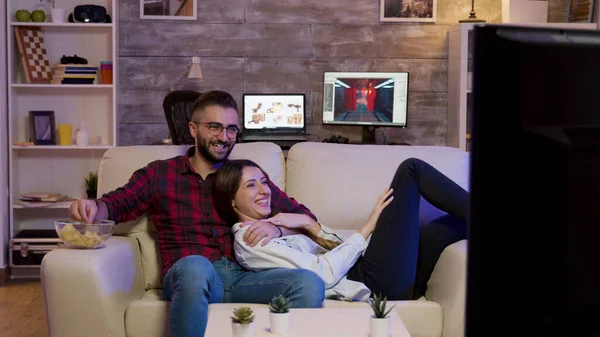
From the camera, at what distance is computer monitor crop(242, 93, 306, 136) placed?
17.9 ft

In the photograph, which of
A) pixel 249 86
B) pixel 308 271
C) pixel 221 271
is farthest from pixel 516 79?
pixel 249 86

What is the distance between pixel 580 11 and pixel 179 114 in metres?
2.78

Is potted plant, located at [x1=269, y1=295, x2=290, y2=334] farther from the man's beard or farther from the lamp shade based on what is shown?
the lamp shade

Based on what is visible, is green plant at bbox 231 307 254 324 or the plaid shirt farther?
the plaid shirt

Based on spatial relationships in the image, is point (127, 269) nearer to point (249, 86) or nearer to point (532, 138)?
point (532, 138)

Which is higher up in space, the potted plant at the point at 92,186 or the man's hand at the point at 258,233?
the man's hand at the point at 258,233

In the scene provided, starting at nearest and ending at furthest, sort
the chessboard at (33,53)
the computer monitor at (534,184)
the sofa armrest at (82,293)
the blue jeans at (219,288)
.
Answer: the computer monitor at (534,184)
the blue jeans at (219,288)
the sofa armrest at (82,293)
the chessboard at (33,53)

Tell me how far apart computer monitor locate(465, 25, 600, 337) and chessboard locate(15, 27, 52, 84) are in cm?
503

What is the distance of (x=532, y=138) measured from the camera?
44 cm

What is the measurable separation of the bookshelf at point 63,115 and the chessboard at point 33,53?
0.42 feet

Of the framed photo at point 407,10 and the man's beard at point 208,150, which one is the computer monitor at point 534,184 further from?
the framed photo at point 407,10

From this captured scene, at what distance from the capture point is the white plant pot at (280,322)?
1.91 meters

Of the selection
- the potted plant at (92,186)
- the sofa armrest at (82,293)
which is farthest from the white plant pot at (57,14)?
the sofa armrest at (82,293)

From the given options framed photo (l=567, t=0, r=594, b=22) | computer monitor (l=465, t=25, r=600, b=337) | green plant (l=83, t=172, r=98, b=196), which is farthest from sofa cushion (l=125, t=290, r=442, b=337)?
framed photo (l=567, t=0, r=594, b=22)
